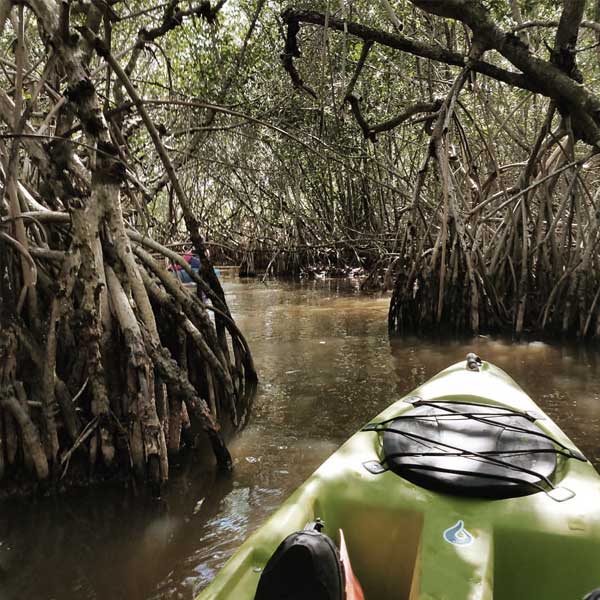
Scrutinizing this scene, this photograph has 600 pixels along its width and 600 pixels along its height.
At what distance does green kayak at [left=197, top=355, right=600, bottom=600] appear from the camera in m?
1.62

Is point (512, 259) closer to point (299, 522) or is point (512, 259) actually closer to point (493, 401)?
point (493, 401)

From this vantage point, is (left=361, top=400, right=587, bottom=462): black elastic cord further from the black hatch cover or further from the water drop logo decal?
the water drop logo decal

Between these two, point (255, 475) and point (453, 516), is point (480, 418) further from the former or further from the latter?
point (255, 475)

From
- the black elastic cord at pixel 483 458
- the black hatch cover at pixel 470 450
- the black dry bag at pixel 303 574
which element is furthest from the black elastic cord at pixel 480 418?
the black dry bag at pixel 303 574

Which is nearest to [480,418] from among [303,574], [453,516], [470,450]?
[470,450]

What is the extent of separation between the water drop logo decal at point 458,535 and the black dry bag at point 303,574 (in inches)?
19.2

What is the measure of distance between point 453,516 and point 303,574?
69cm

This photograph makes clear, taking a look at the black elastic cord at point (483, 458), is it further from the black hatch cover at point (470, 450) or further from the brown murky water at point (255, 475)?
the brown murky water at point (255, 475)

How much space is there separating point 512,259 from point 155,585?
18.3 ft

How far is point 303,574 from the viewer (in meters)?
1.32

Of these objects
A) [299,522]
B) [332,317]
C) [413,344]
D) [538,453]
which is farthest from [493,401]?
[332,317]

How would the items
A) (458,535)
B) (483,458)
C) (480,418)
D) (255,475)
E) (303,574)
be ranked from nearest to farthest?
(303,574) → (458,535) → (483,458) → (480,418) → (255,475)

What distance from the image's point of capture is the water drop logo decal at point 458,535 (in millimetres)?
1699

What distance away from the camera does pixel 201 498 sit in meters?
2.94
